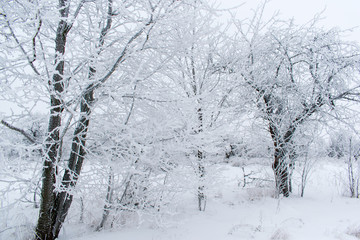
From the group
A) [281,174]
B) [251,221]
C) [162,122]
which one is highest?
[162,122]

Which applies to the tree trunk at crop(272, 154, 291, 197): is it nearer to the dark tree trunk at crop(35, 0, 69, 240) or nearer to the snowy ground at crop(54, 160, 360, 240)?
the snowy ground at crop(54, 160, 360, 240)

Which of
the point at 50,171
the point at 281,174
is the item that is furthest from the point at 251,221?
the point at 50,171

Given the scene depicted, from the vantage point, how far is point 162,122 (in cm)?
280

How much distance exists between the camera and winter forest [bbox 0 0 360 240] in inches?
95.3

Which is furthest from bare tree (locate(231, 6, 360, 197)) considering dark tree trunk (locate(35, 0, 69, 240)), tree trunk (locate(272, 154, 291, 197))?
dark tree trunk (locate(35, 0, 69, 240))

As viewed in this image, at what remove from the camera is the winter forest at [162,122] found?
7.95 feet

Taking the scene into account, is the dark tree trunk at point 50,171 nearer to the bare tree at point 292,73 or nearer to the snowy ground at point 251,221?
the snowy ground at point 251,221

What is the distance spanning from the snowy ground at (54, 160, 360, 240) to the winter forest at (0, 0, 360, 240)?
35mm

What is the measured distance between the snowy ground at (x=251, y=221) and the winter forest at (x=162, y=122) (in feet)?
0.11

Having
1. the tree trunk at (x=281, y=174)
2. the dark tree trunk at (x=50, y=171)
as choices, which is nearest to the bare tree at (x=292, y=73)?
the tree trunk at (x=281, y=174)

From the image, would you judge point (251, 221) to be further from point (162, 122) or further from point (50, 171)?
point (50, 171)

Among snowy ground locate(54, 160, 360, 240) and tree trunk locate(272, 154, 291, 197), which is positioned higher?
tree trunk locate(272, 154, 291, 197)

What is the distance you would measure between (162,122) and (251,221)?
295 cm

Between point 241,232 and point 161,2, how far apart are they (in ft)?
11.7
